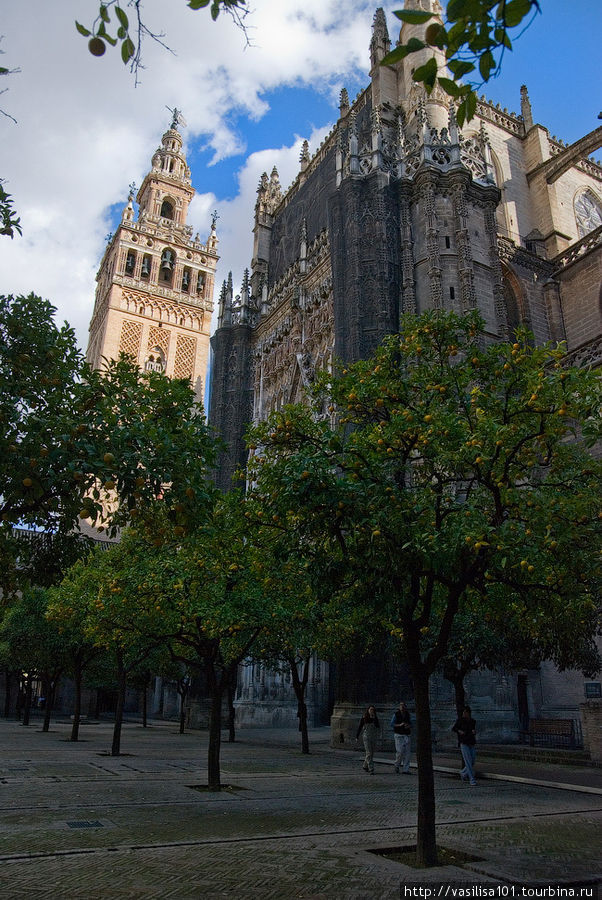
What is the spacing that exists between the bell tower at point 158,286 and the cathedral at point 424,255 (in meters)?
23.8

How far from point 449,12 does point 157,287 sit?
219 feet

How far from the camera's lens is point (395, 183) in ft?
95.5

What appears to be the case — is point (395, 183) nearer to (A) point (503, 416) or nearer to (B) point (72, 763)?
(A) point (503, 416)

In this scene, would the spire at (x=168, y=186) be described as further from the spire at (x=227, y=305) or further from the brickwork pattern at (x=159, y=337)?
the spire at (x=227, y=305)

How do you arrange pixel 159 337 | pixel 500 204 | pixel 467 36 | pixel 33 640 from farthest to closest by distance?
pixel 159 337, pixel 500 204, pixel 33 640, pixel 467 36

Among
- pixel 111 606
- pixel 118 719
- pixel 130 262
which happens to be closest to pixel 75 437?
pixel 111 606

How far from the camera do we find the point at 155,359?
64.0 meters

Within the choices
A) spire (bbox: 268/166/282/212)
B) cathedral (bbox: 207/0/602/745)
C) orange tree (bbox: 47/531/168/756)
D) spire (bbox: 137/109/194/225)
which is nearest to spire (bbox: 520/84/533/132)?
cathedral (bbox: 207/0/602/745)

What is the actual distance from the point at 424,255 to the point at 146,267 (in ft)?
154

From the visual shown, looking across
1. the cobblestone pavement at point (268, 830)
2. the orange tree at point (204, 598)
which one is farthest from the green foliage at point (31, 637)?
the cobblestone pavement at point (268, 830)

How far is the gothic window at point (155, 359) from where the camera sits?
62750 millimetres

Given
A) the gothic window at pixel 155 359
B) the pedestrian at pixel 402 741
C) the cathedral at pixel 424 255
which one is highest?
the gothic window at pixel 155 359

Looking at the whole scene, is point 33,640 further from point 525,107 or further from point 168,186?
point 168,186

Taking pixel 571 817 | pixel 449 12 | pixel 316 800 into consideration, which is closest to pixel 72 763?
pixel 316 800
